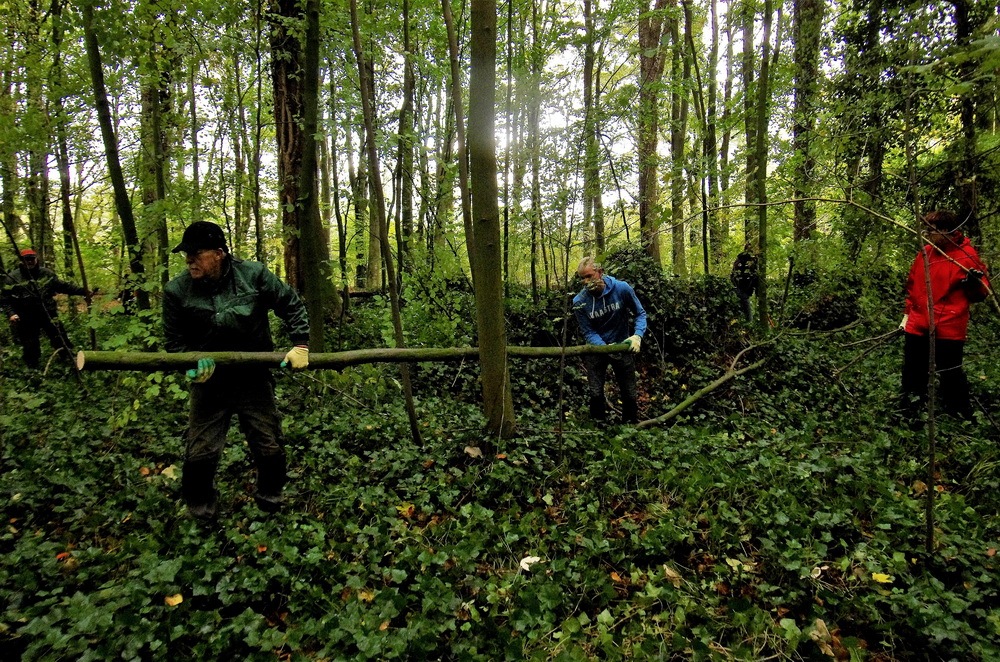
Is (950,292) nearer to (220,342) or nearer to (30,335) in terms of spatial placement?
(220,342)

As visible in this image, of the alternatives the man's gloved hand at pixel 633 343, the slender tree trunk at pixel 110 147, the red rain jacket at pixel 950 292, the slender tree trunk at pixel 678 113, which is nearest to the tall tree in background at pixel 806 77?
the slender tree trunk at pixel 678 113

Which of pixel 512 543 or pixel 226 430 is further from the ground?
pixel 226 430

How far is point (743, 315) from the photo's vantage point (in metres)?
9.23

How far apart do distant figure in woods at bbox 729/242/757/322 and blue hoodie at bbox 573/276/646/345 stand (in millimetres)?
3432

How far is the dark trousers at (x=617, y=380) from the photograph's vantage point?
6.02 m

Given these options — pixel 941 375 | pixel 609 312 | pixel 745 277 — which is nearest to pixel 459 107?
pixel 609 312

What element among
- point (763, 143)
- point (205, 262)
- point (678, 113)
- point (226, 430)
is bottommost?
point (226, 430)

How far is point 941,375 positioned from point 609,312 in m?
3.40

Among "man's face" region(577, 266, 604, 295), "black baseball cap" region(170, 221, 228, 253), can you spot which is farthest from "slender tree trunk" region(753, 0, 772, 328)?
"black baseball cap" region(170, 221, 228, 253)

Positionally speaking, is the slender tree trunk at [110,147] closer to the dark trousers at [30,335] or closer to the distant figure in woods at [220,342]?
the distant figure in woods at [220,342]

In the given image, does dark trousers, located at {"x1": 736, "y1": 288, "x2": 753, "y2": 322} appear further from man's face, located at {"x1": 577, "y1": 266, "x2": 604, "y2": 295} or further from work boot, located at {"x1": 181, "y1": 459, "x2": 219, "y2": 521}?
work boot, located at {"x1": 181, "y1": 459, "x2": 219, "y2": 521}

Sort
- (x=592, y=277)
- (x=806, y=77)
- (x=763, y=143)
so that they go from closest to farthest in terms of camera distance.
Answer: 1. (x=592, y=277)
2. (x=763, y=143)
3. (x=806, y=77)

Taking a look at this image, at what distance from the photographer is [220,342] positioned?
3818 mm

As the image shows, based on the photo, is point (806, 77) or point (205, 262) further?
point (806, 77)
